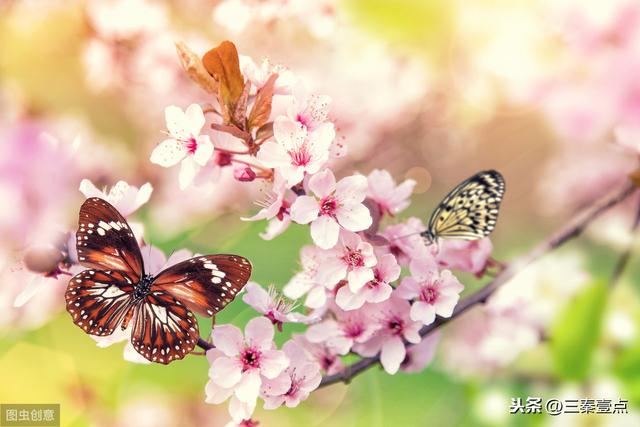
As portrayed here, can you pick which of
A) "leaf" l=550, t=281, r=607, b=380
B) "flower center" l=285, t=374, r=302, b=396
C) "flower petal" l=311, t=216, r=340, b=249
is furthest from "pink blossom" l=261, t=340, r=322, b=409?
"leaf" l=550, t=281, r=607, b=380

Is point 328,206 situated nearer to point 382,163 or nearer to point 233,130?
point 233,130

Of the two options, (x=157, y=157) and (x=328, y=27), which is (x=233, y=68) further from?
(x=328, y=27)

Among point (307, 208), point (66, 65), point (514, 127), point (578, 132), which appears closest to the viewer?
point (307, 208)

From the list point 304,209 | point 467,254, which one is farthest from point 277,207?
point 467,254

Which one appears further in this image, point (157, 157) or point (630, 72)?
point (630, 72)

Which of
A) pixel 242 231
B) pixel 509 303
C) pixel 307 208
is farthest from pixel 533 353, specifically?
pixel 307 208
